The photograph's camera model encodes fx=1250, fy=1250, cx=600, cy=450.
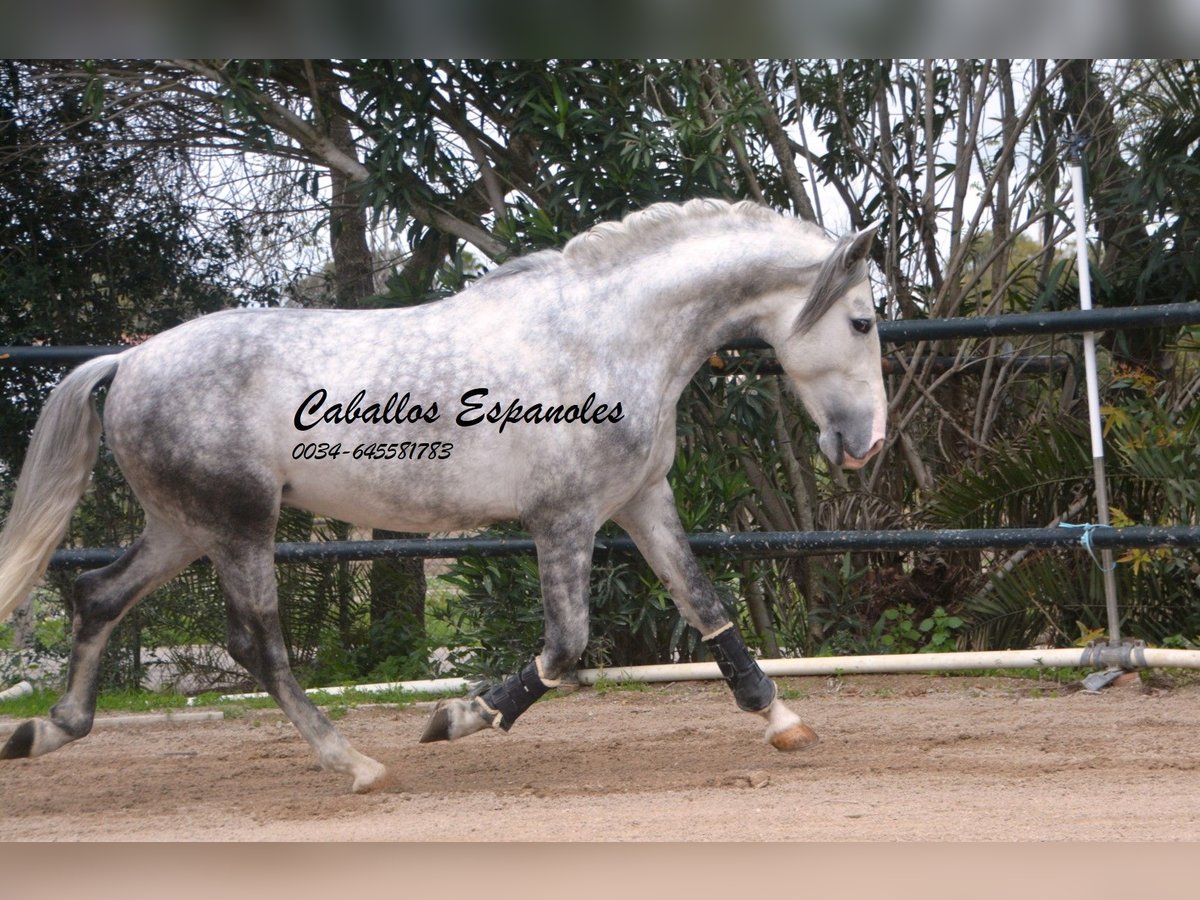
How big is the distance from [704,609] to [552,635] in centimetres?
50

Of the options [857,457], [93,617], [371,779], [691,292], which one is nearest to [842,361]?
[857,457]

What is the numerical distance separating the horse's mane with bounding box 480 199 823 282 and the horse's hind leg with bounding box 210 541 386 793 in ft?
3.51

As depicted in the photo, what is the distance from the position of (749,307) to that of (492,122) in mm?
2411

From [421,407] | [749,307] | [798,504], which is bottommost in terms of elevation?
[798,504]

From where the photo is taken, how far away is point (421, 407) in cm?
347

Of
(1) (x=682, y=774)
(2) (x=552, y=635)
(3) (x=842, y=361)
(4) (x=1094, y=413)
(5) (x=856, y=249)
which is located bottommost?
(1) (x=682, y=774)

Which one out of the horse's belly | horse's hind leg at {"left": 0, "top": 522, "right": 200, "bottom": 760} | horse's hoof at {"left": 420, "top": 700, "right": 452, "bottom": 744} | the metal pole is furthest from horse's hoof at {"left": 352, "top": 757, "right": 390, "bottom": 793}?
the metal pole

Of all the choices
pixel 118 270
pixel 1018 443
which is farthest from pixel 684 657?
pixel 118 270

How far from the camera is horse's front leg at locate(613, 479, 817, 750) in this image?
3670 millimetres

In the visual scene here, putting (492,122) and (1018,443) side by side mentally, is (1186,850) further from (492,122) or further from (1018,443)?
(492,122)

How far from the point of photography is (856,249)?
343 centimetres

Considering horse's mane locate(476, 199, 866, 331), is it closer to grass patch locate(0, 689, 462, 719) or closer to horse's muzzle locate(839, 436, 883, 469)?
horse's muzzle locate(839, 436, 883, 469)

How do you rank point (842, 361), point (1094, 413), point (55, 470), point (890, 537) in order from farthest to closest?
1. point (1094, 413)
2. point (890, 537)
3. point (55, 470)
4. point (842, 361)

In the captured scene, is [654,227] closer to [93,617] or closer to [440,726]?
[440,726]
